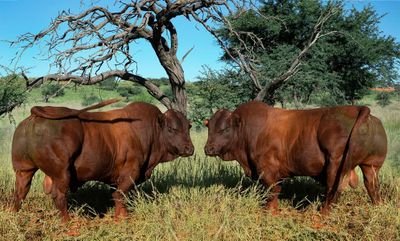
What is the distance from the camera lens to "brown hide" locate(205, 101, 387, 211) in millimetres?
5895

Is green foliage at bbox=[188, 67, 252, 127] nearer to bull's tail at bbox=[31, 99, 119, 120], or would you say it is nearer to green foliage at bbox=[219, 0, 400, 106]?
green foliage at bbox=[219, 0, 400, 106]

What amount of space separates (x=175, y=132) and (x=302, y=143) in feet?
5.79

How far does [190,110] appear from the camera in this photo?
18.3 metres

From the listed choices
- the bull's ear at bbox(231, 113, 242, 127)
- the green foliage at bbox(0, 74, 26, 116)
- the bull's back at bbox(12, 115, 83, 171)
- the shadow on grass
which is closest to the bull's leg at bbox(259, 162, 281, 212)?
the shadow on grass

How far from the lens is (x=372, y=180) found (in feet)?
20.4

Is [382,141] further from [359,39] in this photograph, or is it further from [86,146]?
[359,39]

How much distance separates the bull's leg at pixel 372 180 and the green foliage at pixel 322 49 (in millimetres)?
10474

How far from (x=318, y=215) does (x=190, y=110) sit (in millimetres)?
12464

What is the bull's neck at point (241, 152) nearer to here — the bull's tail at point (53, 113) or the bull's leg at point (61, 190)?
the bull's tail at point (53, 113)

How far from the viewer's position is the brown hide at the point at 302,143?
5.89m

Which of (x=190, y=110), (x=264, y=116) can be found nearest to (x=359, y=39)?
(x=190, y=110)

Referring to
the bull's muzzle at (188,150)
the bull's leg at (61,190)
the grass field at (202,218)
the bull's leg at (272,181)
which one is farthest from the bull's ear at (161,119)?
the bull's leg at (61,190)

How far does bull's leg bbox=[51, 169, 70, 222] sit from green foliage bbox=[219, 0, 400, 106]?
39.8 ft

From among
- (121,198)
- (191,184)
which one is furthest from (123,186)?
(191,184)
